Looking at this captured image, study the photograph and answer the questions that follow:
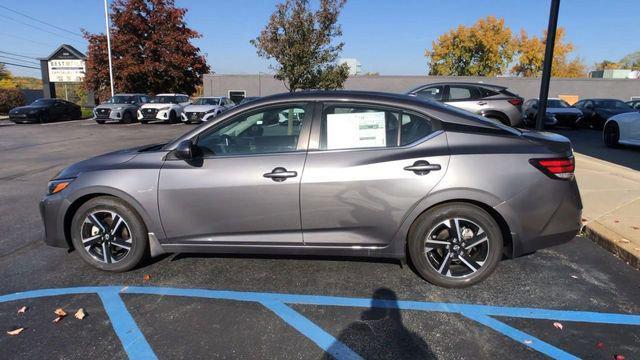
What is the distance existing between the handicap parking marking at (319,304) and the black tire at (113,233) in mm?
286

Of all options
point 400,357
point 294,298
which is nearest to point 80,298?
point 294,298

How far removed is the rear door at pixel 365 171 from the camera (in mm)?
3520

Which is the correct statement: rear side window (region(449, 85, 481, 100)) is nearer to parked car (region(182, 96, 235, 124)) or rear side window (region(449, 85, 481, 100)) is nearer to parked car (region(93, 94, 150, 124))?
parked car (region(182, 96, 235, 124))

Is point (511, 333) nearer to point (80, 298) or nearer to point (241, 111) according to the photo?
point (241, 111)

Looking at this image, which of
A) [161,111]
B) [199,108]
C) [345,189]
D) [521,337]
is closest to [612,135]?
[521,337]

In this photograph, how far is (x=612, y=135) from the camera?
12.5 metres

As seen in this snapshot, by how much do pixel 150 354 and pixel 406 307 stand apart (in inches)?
72.1

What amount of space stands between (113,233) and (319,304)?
76.8 inches

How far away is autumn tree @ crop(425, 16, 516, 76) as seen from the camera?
51.2m

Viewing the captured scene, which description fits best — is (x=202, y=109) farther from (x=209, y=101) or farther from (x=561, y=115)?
(x=561, y=115)

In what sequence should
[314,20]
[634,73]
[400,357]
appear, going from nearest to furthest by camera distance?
[400,357] < [314,20] < [634,73]

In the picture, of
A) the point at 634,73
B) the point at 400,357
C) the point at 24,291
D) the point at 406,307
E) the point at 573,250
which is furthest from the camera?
the point at 634,73

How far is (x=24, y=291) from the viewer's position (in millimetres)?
3709

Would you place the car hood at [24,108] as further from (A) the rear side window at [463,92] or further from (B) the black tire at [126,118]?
(A) the rear side window at [463,92]
